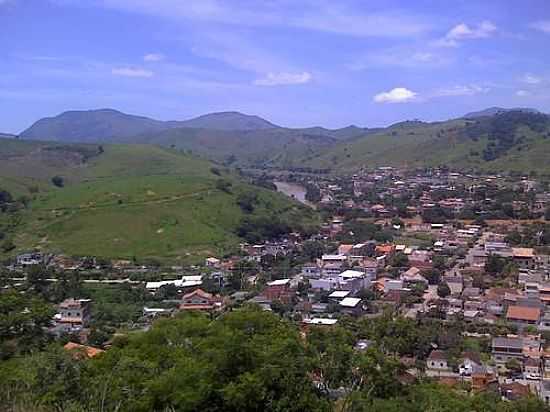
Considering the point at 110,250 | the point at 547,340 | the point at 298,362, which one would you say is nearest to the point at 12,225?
the point at 110,250

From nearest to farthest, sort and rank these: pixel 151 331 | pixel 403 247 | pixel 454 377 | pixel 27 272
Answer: pixel 151 331, pixel 454 377, pixel 27 272, pixel 403 247

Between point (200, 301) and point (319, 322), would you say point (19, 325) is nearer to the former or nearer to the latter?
point (319, 322)

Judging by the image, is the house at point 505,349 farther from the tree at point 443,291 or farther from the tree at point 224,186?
the tree at point 224,186

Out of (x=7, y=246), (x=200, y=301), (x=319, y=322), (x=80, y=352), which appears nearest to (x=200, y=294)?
(x=200, y=301)

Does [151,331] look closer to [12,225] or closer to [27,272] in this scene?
[27,272]

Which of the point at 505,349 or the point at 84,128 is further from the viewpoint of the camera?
the point at 84,128

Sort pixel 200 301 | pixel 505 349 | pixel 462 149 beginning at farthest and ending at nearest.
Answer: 1. pixel 462 149
2. pixel 200 301
3. pixel 505 349

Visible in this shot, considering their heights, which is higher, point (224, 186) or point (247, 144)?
point (247, 144)

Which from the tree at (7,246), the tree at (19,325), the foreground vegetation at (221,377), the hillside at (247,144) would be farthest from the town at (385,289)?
the hillside at (247,144)
